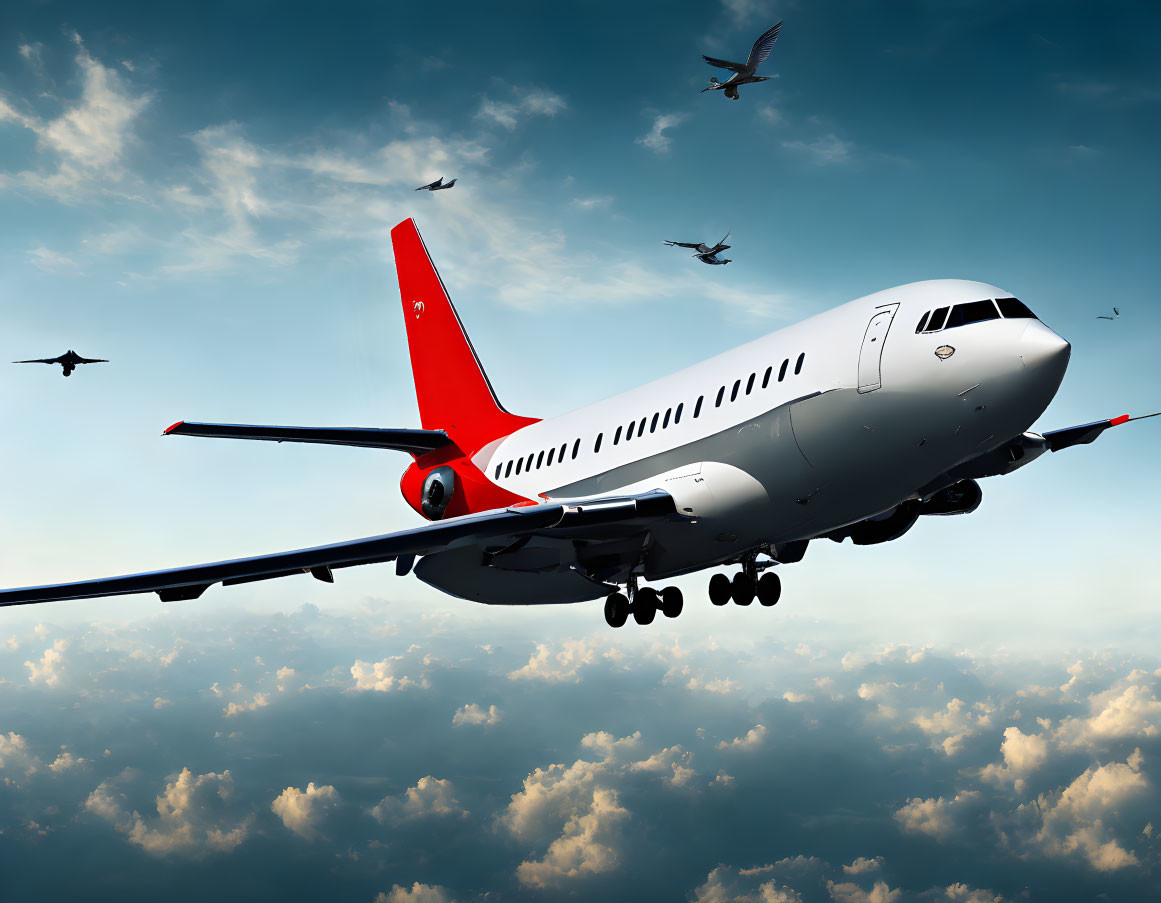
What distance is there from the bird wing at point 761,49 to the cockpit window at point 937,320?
12.3 m

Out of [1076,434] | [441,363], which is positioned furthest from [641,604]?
[441,363]

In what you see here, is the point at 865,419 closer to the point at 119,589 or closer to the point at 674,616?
the point at 674,616

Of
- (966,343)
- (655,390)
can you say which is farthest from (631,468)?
(966,343)

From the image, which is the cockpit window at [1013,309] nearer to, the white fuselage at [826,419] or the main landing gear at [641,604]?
the white fuselage at [826,419]

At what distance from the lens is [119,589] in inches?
989

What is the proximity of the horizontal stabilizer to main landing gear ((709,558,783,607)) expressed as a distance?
29.6ft

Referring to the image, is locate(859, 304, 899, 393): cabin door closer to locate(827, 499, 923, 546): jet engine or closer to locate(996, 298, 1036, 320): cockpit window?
locate(996, 298, 1036, 320): cockpit window

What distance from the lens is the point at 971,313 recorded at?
71.9 feet

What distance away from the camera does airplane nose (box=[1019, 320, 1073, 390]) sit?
21.0 meters

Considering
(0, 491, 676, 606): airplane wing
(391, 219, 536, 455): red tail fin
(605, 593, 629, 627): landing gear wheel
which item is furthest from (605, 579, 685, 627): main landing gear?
(391, 219, 536, 455): red tail fin

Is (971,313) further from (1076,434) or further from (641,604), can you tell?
(641,604)

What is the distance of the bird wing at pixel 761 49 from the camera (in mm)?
30094

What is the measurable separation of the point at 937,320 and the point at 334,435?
21.1 meters

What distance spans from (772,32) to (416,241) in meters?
22.3
